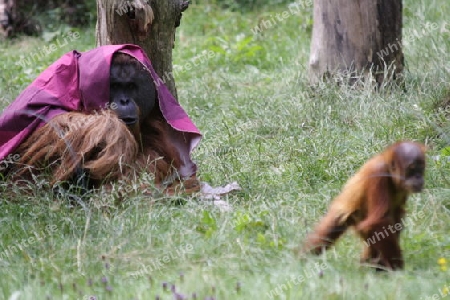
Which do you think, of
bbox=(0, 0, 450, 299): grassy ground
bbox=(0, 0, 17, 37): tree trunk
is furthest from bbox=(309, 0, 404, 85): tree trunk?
bbox=(0, 0, 17, 37): tree trunk

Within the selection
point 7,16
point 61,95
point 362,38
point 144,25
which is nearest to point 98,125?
point 61,95

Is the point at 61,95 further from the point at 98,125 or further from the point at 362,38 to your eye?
the point at 362,38

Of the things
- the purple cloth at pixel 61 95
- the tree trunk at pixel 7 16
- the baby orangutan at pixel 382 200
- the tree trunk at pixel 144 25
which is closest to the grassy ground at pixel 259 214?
the baby orangutan at pixel 382 200

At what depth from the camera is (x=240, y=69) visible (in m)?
→ 6.46

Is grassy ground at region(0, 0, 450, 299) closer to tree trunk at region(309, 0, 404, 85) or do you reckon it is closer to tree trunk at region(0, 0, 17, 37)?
tree trunk at region(309, 0, 404, 85)

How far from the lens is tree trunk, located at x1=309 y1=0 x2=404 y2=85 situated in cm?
517

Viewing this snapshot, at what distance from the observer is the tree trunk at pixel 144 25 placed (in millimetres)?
4105

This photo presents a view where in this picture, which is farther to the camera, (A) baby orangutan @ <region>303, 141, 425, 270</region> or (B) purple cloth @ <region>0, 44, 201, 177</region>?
(B) purple cloth @ <region>0, 44, 201, 177</region>

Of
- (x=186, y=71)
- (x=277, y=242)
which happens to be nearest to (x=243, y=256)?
(x=277, y=242)

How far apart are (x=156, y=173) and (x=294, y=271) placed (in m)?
1.37

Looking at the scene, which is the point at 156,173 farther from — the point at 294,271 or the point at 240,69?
the point at 240,69

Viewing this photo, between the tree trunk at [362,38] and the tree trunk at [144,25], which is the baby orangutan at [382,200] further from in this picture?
the tree trunk at [362,38]

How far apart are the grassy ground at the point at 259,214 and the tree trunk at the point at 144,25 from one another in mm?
580

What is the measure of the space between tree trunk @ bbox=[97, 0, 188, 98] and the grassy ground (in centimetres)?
58
